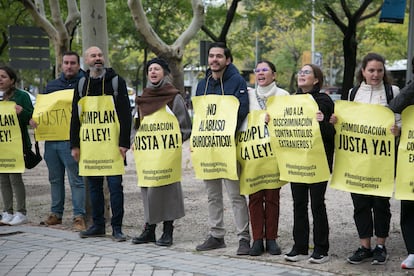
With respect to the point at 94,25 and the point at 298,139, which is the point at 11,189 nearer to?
the point at 94,25

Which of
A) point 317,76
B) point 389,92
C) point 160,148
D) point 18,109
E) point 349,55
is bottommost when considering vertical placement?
point 160,148

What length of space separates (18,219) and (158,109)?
2.75 meters

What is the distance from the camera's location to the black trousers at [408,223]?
5.81m

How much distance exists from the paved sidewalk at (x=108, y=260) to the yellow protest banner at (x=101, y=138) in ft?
2.69

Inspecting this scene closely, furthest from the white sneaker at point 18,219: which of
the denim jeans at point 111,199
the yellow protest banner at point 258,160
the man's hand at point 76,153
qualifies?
the yellow protest banner at point 258,160

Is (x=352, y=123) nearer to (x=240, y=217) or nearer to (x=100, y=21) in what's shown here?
(x=240, y=217)

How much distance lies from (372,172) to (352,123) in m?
0.48

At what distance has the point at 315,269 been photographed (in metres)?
5.85

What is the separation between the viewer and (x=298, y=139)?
240 inches

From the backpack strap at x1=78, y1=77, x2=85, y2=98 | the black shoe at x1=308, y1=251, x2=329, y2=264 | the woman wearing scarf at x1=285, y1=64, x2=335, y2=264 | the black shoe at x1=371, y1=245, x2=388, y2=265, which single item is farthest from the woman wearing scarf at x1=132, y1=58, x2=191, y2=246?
the black shoe at x1=371, y1=245, x2=388, y2=265

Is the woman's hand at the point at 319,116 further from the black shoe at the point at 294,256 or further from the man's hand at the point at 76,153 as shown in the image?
the man's hand at the point at 76,153


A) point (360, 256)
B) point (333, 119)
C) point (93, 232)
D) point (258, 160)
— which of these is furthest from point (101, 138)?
point (360, 256)

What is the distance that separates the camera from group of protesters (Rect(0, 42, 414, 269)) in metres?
6.01

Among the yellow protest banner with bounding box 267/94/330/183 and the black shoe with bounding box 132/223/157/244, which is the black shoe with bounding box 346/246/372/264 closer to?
the yellow protest banner with bounding box 267/94/330/183
